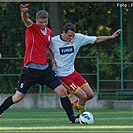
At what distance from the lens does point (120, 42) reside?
2062cm

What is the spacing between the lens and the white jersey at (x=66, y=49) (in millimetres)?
13695

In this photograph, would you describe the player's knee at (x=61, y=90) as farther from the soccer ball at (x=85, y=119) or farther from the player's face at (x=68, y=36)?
the player's face at (x=68, y=36)

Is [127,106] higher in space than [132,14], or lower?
lower

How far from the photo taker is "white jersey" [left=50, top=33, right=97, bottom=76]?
1370 cm

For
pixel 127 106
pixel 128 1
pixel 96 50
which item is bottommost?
pixel 127 106

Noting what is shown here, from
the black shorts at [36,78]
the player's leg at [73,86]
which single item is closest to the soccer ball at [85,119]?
the black shorts at [36,78]

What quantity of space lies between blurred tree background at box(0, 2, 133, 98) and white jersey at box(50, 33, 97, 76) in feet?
21.1

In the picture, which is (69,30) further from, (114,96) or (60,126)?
(114,96)

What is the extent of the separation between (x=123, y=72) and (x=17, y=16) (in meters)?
3.46

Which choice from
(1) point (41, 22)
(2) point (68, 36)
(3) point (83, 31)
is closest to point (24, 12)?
(1) point (41, 22)

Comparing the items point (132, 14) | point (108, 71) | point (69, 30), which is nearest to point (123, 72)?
point (108, 71)

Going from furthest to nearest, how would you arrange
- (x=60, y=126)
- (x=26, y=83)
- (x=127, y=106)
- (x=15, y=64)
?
(x=15, y=64), (x=127, y=106), (x=26, y=83), (x=60, y=126)

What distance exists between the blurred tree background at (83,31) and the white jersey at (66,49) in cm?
642

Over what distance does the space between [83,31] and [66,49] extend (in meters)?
8.35
